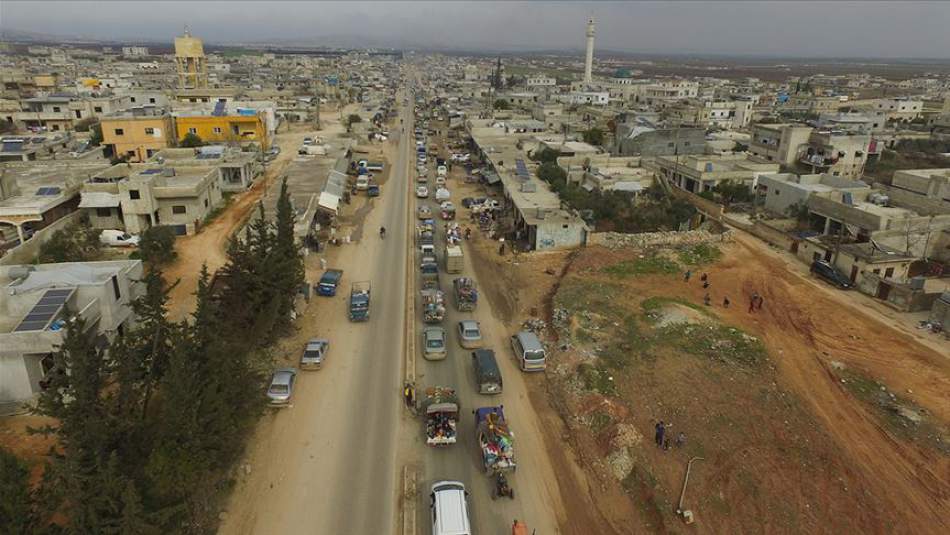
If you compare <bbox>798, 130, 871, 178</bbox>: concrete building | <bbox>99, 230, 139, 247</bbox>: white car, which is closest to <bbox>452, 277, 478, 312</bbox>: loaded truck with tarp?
<bbox>99, 230, 139, 247</bbox>: white car

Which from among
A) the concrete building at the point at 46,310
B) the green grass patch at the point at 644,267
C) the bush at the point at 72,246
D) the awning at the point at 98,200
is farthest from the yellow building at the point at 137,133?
the green grass patch at the point at 644,267

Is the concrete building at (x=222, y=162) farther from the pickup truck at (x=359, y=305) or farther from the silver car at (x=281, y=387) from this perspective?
the silver car at (x=281, y=387)

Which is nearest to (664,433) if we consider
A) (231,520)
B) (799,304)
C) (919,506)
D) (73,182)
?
(919,506)

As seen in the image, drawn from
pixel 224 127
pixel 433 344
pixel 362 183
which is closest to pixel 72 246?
pixel 433 344

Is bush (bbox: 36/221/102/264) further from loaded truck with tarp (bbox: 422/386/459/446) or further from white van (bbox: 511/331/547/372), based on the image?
white van (bbox: 511/331/547/372)

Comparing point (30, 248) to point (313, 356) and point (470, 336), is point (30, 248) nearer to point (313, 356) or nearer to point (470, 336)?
point (313, 356)

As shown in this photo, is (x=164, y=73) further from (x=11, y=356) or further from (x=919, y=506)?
(x=919, y=506)

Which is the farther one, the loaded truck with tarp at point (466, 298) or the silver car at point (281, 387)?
the loaded truck with tarp at point (466, 298)
